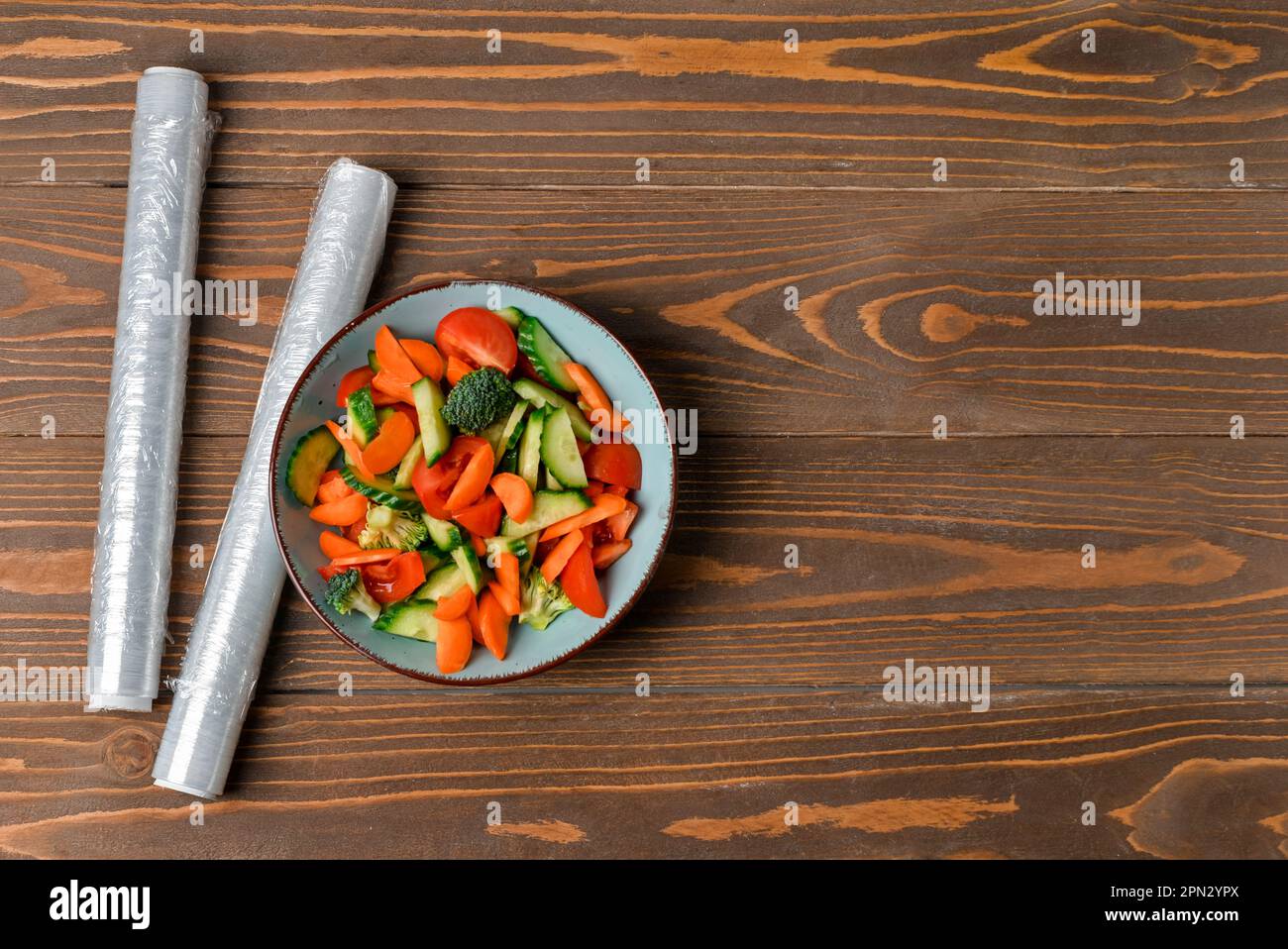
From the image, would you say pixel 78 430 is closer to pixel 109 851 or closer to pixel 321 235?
pixel 321 235

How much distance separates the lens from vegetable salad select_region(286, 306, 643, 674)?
1.39 m

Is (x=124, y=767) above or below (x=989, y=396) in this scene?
below

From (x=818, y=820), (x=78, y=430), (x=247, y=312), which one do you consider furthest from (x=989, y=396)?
(x=78, y=430)

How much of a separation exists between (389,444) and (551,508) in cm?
26

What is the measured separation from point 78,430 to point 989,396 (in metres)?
1.55

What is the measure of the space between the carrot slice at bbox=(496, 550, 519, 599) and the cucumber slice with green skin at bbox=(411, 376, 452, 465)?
0.18 meters

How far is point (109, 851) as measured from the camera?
155 centimetres

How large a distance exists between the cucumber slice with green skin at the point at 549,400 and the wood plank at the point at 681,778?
45 centimetres

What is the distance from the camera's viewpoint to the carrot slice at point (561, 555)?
1408 millimetres

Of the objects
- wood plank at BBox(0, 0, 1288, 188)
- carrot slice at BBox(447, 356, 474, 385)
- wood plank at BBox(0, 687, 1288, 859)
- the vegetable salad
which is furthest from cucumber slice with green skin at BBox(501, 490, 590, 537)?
wood plank at BBox(0, 0, 1288, 188)

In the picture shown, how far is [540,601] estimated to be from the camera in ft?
4.70

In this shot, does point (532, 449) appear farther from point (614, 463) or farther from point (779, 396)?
point (779, 396)

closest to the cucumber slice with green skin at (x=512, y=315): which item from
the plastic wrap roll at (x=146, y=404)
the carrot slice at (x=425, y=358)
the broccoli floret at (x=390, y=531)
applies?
the carrot slice at (x=425, y=358)

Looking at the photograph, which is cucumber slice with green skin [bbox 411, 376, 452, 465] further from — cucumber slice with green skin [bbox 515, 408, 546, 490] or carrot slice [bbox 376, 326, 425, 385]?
cucumber slice with green skin [bbox 515, 408, 546, 490]
